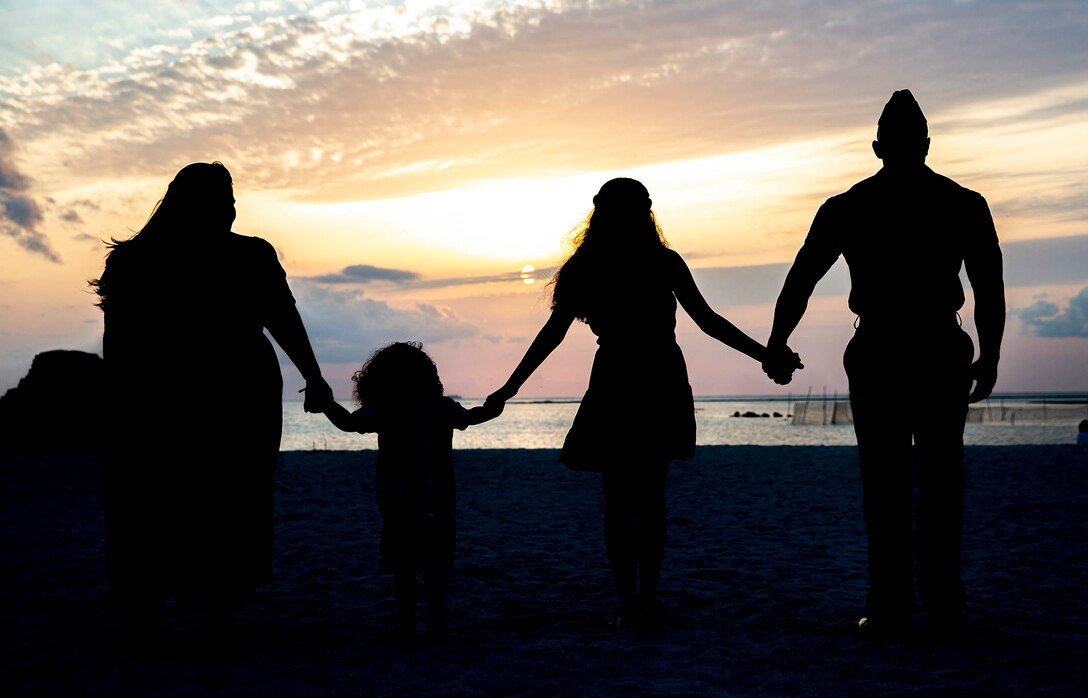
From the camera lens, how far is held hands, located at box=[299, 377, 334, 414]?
174 inches

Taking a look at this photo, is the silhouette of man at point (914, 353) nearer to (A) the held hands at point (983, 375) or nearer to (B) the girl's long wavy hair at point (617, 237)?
(A) the held hands at point (983, 375)

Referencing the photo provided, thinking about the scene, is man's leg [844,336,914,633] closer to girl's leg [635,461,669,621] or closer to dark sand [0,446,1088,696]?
dark sand [0,446,1088,696]

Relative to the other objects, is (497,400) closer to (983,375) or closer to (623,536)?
(623,536)

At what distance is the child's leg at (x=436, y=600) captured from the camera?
Answer: 4230 mm

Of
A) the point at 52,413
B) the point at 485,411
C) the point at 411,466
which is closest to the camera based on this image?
the point at 411,466

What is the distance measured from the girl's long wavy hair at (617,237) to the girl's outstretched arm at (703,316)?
0.14 metres

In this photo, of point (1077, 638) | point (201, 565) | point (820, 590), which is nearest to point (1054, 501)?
point (820, 590)

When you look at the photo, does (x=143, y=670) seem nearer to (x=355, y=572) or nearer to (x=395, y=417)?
(x=395, y=417)

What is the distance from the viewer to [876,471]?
409cm

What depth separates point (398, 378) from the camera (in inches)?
165

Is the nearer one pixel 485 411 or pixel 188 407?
pixel 188 407

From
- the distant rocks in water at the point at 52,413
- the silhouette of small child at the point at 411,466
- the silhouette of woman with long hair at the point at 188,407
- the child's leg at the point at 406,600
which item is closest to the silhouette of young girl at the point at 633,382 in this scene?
the silhouette of small child at the point at 411,466

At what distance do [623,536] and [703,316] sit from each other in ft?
→ 3.76

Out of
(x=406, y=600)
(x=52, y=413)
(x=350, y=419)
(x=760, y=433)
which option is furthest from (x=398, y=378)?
(x=760, y=433)
